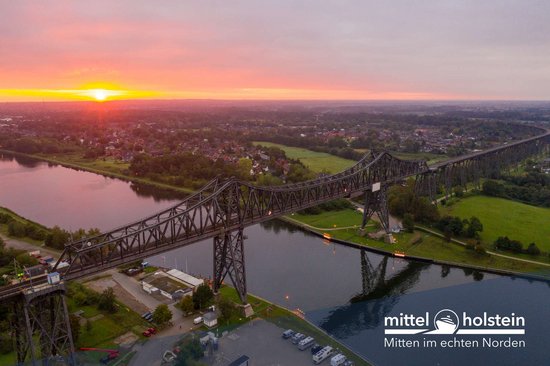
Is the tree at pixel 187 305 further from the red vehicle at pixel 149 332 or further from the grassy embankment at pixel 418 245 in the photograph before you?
the grassy embankment at pixel 418 245

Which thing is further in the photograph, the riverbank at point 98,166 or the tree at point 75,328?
the riverbank at point 98,166

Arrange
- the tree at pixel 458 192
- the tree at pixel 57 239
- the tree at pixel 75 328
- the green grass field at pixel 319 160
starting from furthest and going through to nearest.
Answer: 1. the green grass field at pixel 319 160
2. the tree at pixel 458 192
3. the tree at pixel 57 239
4. the tree at pixel 75 328

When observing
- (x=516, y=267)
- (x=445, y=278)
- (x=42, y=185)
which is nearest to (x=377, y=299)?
(x=445, y=278)

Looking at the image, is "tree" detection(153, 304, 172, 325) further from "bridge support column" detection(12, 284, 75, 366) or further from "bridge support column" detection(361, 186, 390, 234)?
"bridge support column" detection(361, 186, 390, 234)

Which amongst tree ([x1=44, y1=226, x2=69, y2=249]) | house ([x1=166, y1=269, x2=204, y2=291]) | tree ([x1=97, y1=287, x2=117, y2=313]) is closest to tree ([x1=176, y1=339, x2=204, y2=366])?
tree ([x1=97, y1=287, x2=117, y2=313])

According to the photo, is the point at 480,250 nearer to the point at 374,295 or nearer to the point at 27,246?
the point at 374,295

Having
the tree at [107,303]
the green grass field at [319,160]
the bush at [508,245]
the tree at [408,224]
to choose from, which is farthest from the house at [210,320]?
the green grass field at [319,160]

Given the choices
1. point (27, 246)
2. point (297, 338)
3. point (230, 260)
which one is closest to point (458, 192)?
point (230, 260)
